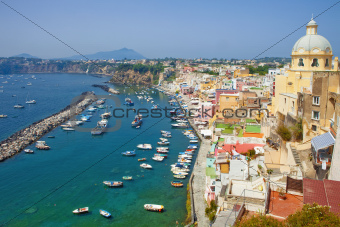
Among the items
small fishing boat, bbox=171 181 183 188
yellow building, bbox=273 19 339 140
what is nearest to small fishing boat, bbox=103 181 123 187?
small fishing boat, bbox=171 181 183 188

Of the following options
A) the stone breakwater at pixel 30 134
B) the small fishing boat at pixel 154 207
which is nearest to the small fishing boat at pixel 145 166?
the small fishing boat at pixel 154 207

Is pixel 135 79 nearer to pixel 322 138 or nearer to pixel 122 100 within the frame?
pixel 122 100

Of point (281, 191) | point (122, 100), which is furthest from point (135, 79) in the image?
point (281, 191)

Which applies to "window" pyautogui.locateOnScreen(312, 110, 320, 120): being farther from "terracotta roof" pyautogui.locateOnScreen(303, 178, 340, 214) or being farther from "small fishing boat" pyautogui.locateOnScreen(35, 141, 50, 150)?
"small fishing boat" pyautogui.locateOnScreen(35, 141, 50, 150)

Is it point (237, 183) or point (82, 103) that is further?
point (82, 103)

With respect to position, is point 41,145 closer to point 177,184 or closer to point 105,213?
point 105,213

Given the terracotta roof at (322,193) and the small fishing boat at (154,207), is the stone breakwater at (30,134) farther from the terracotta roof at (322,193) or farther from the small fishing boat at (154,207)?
the terracotta roof at (322,193)
